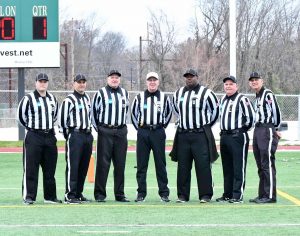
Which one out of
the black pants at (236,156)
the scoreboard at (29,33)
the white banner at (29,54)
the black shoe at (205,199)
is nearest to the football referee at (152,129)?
the black shoe at (205,199)

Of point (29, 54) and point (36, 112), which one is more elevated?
point (29, 54)

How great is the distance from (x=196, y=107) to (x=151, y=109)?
0.62 metres

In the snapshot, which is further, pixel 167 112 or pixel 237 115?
pixel 167 112

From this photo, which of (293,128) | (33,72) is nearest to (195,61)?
(33,72)

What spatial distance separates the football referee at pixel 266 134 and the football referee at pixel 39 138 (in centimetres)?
Result: 264

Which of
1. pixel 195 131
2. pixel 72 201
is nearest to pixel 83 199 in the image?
pixel 72 201

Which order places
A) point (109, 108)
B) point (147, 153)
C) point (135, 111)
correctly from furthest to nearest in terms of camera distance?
point (135, 111), point (147, 153), point (109, 108)

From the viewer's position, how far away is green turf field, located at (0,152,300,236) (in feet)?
29.6

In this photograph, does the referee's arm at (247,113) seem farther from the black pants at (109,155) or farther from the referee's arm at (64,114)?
the referee's arm at (64,114)

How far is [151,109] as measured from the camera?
38.3 feet

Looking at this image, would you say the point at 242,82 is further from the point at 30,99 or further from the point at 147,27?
the point at 30,99

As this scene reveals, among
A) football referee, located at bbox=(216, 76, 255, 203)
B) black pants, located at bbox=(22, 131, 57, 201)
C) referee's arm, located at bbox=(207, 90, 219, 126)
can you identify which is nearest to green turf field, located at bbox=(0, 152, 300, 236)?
black pants, located at bbox=(22, 131, 57, 201)

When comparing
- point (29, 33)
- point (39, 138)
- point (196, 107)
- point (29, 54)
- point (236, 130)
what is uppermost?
point (29, 33)

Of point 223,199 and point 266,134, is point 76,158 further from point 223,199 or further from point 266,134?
point 266,134
